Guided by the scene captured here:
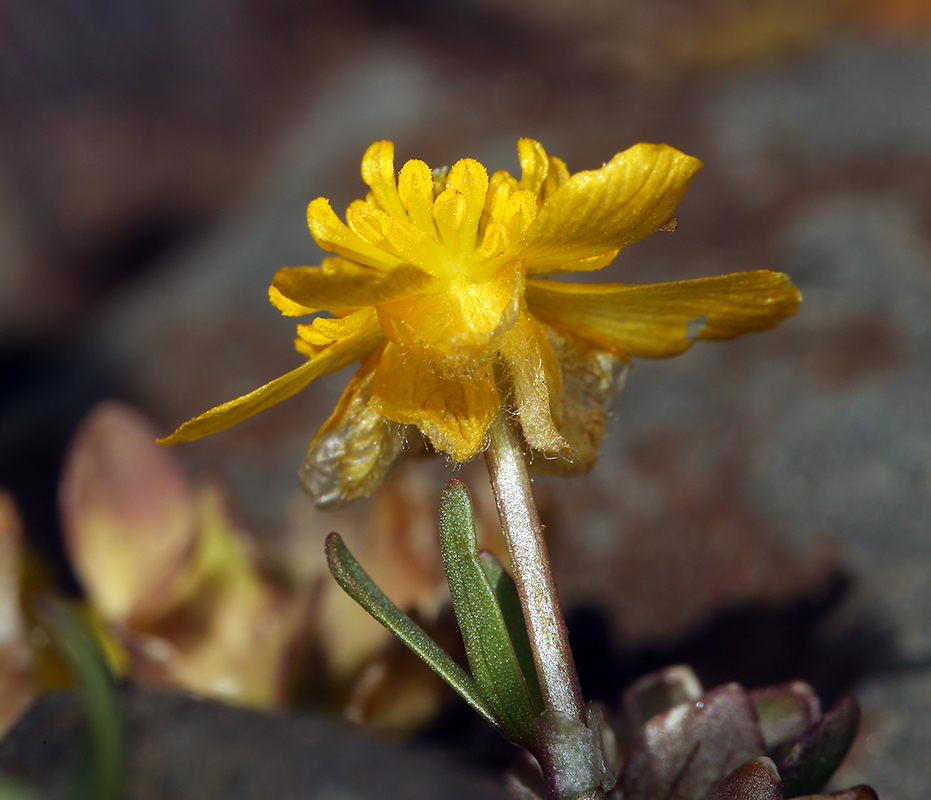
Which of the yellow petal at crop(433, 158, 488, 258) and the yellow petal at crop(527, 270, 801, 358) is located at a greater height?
the yellow petal at crop(433, 158, 488, 258)

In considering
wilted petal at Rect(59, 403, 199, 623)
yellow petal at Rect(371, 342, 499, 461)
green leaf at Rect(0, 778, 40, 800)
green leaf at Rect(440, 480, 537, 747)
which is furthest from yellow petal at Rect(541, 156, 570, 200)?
wilted petal at Rect(59, 403, 199, 623)

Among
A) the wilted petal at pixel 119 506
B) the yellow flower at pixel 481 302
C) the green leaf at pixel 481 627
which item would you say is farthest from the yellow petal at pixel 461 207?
the wilted petal at pixel 119 506

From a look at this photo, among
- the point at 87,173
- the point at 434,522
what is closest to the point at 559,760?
the point at 434,522

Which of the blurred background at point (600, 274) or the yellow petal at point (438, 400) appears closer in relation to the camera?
the yellow petal at point (438, 400)

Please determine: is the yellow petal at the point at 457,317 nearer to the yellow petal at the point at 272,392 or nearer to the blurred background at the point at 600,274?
the yellow petal at the point at 272,392

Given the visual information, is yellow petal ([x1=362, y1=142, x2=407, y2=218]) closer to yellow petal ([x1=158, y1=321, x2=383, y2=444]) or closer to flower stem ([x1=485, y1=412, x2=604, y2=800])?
yellow petal ([x1=158, y1=321, x2=383, y2=444])

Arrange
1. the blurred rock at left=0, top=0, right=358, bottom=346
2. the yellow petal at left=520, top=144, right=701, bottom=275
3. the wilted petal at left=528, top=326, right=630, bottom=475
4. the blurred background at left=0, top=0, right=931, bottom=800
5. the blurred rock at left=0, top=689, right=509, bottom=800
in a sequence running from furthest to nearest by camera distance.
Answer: the blurred rock at left=0, top=0, right=358, bottom=346 → the blurred background at left=0, top=0, right=931, bottom=800 → the wilted petal at left=528, top=326, right=630, bottom=475 → the yellow petal at left=520, top=144, right=701, bottom=275 → the blurred rock at left=0, top=689, right=509, bottom=800
